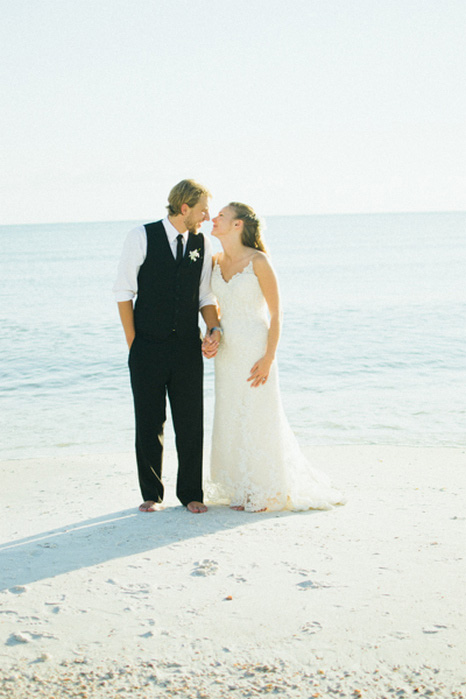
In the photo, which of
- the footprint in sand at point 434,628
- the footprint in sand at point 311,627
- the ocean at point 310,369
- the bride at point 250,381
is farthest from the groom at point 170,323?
the ocean at point 310,369

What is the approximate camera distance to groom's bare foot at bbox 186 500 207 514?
15.0 feet

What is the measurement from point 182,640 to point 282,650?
0.41m

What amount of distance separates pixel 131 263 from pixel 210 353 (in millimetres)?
730

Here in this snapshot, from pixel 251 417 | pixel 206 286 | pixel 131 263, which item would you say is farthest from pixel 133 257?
pixel 251 417

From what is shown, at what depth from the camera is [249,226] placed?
455 centimetres

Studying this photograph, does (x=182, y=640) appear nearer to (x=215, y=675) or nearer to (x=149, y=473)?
(x=215, y=675)

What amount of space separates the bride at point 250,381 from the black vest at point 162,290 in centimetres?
26

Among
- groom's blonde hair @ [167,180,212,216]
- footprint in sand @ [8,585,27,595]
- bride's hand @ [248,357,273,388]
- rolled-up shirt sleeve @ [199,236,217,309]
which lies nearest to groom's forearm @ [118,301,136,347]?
rolled-up shirt sleeve @ [199,236,217,309]

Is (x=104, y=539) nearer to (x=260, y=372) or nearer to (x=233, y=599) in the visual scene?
(x=233, y=599)

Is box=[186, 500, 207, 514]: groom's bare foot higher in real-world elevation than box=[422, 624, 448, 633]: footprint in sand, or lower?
higher

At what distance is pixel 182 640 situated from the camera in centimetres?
298

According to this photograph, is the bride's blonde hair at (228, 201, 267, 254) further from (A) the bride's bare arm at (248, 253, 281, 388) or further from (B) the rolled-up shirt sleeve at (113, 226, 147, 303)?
(B) the rolled-up shirt sleeve at (113, 226, 147, 303)

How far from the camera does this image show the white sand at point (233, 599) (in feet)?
8.89

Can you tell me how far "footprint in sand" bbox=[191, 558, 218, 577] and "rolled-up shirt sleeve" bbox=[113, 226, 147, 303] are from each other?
61.8 inches
